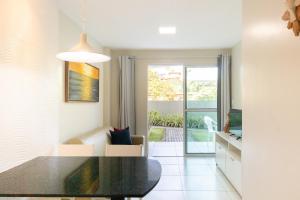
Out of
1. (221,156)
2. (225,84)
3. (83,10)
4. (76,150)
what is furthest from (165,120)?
(76,150)

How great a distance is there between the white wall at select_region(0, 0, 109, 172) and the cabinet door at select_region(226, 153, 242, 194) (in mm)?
2416

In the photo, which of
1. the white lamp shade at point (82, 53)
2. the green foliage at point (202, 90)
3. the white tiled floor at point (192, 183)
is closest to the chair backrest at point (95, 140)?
the white tiled floor at point (192, 183)

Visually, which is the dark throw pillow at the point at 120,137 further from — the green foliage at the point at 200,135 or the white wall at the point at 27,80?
the green foliage at the point at 200,135

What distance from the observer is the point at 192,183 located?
3.88 meters

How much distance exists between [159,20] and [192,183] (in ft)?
8.37

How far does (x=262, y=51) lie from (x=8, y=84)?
1827 mm

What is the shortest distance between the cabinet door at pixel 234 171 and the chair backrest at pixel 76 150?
79.5 inches

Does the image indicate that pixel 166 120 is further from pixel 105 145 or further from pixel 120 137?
pixel 105 145

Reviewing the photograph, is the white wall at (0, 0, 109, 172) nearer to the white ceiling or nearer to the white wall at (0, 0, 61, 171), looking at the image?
the white wall at (0, 0, 61, 171)

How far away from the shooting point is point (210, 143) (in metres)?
5.69

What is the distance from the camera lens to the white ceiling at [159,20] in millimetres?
2943

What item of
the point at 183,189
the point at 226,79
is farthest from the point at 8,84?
the point at 226,79

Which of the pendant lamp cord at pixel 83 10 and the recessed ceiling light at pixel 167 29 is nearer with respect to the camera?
the pendant lamp cord at pixel 83 10

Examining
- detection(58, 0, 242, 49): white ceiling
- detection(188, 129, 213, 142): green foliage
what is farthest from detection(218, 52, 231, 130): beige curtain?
detection(188, 129, 213, 142): green foliage
